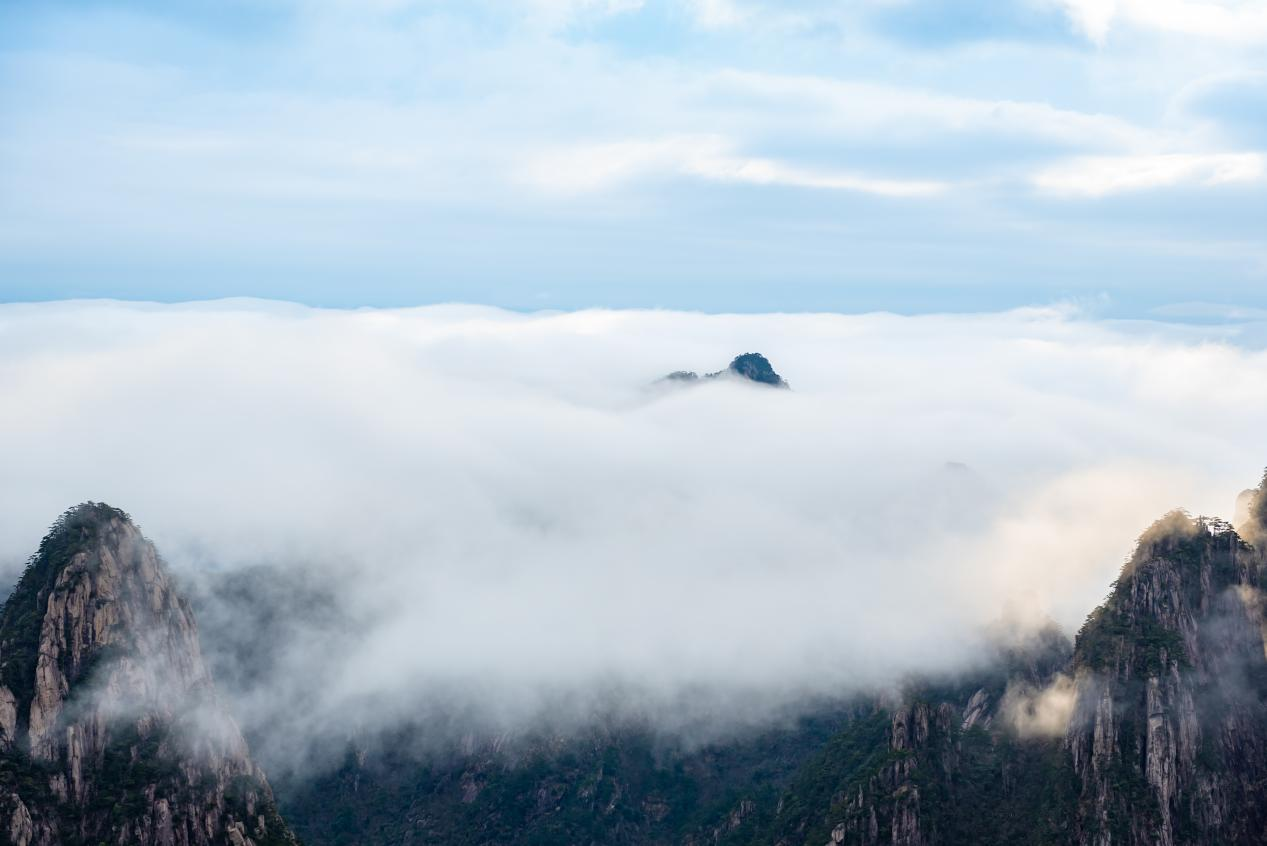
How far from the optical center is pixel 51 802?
A: 651 ft

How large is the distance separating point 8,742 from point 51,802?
37.7 ft

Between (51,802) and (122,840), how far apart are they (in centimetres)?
1229

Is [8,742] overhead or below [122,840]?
overhead

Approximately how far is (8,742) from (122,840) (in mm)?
23276

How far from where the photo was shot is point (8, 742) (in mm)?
198875

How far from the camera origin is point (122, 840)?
199875mm
